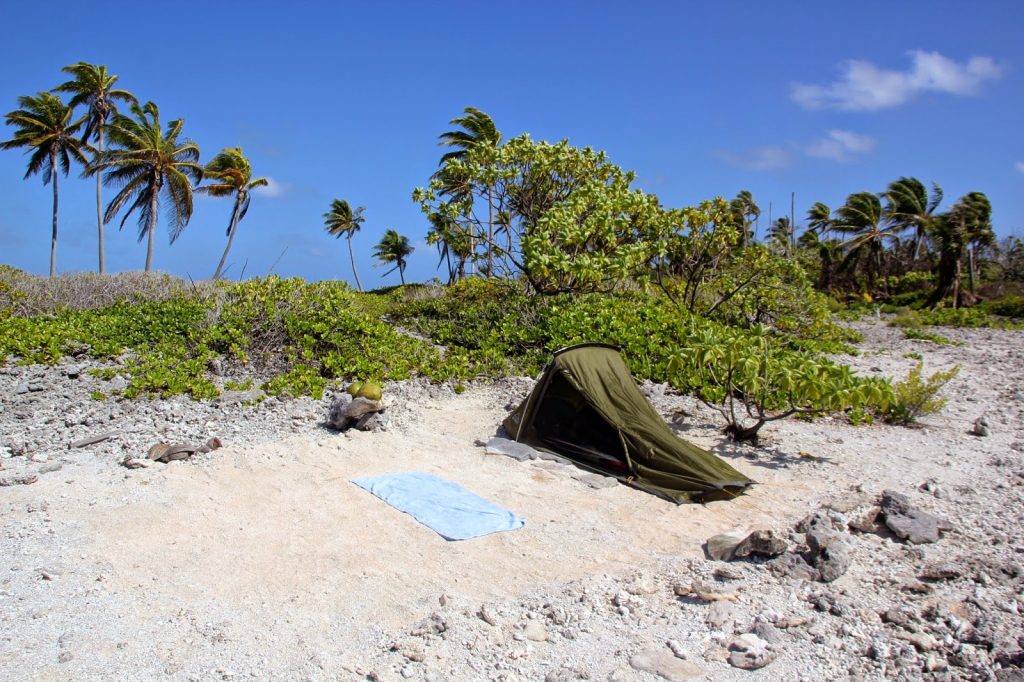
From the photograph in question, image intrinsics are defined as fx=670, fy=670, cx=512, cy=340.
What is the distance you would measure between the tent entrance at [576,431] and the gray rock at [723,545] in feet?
4.92

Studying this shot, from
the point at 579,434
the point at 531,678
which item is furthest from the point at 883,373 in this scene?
the point at 531,678

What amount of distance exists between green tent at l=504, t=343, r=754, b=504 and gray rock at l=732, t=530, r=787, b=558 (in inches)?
43.2

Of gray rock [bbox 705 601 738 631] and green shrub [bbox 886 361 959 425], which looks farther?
green shrub [bbox 886 361 959 425]

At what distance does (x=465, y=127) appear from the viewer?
2884 centimetres

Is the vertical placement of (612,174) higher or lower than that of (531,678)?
higher

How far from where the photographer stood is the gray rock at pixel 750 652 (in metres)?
3.34

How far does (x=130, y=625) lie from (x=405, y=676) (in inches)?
63.6

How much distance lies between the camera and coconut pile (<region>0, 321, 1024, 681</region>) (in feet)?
11.3

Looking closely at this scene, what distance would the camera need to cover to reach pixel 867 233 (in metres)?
32.3

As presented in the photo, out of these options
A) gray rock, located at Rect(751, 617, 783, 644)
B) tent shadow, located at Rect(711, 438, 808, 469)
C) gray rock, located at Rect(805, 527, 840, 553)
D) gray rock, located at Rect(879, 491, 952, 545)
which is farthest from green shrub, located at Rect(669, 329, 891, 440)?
gray rock, located at Rect(751, 617, 783, 644)

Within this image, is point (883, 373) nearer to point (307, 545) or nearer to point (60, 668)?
point (307, 545)

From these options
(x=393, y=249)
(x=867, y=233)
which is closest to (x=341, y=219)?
(x=393, y=249)

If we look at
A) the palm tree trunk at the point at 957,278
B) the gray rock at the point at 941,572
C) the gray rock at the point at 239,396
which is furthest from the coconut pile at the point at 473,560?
the palm tree trunk at the point at 957,278

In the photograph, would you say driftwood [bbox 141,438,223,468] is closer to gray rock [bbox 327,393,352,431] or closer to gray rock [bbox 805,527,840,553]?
gray rock [bbox 327,393,352,431]
